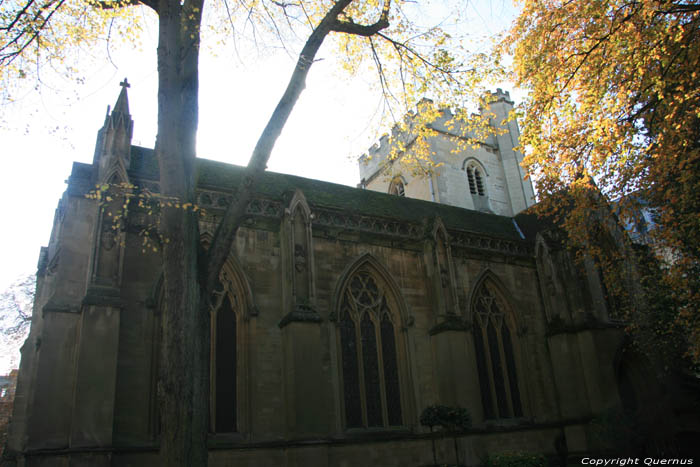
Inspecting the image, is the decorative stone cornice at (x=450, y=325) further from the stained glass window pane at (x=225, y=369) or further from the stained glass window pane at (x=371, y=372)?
the stained glass window pane at (x=225, y=369)

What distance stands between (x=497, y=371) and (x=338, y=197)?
7708 mm

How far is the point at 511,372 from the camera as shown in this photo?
57.3 ft

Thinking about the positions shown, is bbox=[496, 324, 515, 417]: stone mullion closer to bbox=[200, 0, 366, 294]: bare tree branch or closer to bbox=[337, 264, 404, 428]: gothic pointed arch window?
bbox=[337, 264, 404, 428]: gothic pointed arch window

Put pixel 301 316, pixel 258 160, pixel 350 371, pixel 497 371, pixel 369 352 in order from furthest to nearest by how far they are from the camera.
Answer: pixel 497 371 < pixel 369 352 < pixel 350 371 < pixel 301 316 < pixel 258 160

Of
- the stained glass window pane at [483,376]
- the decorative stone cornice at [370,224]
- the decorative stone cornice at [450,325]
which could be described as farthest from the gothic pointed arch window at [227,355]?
the stained glass window pane at [483,376]

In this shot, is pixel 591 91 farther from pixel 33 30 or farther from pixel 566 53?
pixel 33 30

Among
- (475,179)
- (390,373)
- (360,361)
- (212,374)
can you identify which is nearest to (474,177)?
(475,179)

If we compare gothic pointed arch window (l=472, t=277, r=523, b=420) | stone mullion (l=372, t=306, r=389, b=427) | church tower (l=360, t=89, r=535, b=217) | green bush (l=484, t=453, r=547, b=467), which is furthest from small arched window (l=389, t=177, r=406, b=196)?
green bush (l=484, t=453, r=547, b=467)

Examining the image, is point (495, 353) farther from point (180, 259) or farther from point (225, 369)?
point (180, 259)

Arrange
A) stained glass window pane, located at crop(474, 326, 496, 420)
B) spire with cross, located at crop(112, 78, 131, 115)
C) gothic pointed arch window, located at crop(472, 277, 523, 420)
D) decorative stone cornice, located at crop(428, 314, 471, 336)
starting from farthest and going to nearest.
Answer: gothic pointed arch window, located at crop(472, 277, 523, 420) → stained glass window pane, located at crop(474, 326, 496, 420) → decorative stone cornice, located at crop(428, 314, 471, 336) → spire with cross, located at crop(112, 78, 131, 115)

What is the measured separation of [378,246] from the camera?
52.5 ft

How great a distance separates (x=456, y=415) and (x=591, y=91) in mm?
7874

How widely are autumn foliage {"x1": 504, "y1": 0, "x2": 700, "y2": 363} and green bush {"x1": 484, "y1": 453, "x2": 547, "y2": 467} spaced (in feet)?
15.4

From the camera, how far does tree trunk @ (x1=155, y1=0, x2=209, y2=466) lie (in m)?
6.38
